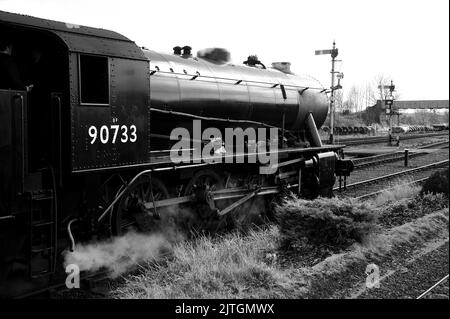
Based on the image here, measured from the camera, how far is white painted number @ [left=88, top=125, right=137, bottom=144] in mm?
6222

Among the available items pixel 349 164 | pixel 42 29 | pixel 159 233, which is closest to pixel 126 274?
pixel 159 233

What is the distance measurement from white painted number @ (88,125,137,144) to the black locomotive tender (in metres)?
0.01

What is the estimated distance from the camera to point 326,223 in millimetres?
7699

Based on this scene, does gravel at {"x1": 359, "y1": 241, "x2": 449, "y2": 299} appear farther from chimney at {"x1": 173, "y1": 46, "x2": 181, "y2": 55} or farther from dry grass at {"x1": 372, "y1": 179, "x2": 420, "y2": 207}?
chimney at {"x1": 173, "y1": 46, "x2": 181, "y2": 55}

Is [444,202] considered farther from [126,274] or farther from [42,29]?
[42,29]

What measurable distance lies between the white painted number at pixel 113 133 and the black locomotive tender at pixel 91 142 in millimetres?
14

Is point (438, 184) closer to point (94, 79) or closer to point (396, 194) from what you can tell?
point (396, 194)

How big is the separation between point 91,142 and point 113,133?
16.8 inches

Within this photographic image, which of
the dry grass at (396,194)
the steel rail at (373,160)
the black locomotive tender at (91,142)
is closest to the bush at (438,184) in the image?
the dry grass at (396,194)

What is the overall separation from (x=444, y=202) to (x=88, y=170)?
885cm

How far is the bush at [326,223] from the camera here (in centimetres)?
760

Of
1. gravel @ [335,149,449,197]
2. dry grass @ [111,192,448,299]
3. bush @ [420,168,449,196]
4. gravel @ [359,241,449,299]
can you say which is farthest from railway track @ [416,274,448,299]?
gravel @ [335,149,449,197]

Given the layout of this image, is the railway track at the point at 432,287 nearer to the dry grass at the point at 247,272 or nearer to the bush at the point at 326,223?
the dry grass at the point at 247,272

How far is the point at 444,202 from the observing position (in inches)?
456
